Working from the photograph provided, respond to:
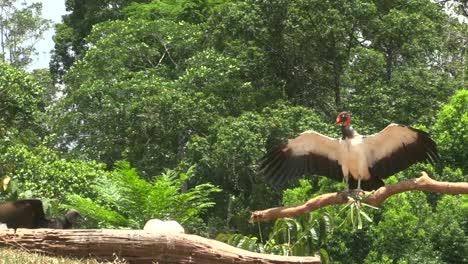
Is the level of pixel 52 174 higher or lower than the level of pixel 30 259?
higher

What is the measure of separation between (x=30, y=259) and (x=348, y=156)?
273 centimetres

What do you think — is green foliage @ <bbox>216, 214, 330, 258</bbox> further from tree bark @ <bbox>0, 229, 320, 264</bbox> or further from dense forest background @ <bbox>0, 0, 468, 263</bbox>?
dense forest background @ <bbox>0, 0, 468, 263</bbox>

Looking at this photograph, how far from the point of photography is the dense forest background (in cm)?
1498

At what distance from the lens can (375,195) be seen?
719 cm

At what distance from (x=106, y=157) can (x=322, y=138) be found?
42.0ft

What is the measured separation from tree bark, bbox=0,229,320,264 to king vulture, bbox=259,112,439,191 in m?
1.40

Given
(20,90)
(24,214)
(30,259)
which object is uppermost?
(20,90)

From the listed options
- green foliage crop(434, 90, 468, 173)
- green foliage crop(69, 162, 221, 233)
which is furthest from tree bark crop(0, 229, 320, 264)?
green foliage crop(434, 90, 468, 173)

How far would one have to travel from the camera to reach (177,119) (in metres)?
18.7

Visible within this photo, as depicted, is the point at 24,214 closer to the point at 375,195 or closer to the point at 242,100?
the point at 375,195

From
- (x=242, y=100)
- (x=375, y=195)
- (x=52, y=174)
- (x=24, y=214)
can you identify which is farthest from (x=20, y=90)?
(x=375, y=195)

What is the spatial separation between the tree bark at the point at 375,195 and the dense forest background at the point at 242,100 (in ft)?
20.3

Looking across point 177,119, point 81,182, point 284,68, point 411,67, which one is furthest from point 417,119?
point 81,182

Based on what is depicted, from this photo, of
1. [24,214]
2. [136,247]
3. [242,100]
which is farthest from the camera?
[242,100]
